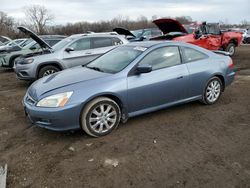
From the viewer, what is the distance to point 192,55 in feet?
19.1

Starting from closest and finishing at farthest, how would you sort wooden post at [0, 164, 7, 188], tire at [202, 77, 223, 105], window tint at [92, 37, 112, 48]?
wooden post at [0, 164, 7, 188] < tire at [202, 77, 223, 105] < window tint at [92, 37, 112, 48]

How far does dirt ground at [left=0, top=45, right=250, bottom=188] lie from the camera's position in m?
3.46

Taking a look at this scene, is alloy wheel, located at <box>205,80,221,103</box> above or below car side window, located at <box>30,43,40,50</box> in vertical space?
below

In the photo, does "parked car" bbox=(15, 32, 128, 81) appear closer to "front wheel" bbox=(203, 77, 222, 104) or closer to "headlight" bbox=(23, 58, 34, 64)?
"headlight" bbox=(23, 58, 34, 64)

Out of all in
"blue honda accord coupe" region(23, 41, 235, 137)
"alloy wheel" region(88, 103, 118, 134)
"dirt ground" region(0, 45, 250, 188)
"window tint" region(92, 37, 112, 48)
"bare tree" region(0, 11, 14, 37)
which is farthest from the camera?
"bare tree" region(0, 11, 14, 37)

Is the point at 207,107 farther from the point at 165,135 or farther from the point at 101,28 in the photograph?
the point at 101,28

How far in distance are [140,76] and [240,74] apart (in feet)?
20.1

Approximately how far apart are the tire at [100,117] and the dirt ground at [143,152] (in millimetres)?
143

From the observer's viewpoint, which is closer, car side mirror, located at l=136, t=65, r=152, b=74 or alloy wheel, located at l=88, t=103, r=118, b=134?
alloy wheel, located at l=88, t=103, r=118, b=134

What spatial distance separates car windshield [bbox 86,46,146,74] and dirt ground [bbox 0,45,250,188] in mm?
1057

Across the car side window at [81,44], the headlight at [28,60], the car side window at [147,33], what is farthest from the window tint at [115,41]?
the car side window at [147,33]

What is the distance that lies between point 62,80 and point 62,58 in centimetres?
407

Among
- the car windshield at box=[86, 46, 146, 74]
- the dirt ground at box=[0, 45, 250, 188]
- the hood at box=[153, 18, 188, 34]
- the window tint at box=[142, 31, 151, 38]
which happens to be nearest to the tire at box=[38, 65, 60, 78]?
the dirt ground at box=[0, 45, 250, 188]

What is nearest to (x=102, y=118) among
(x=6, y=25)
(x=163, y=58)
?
(x=163, y=58)
